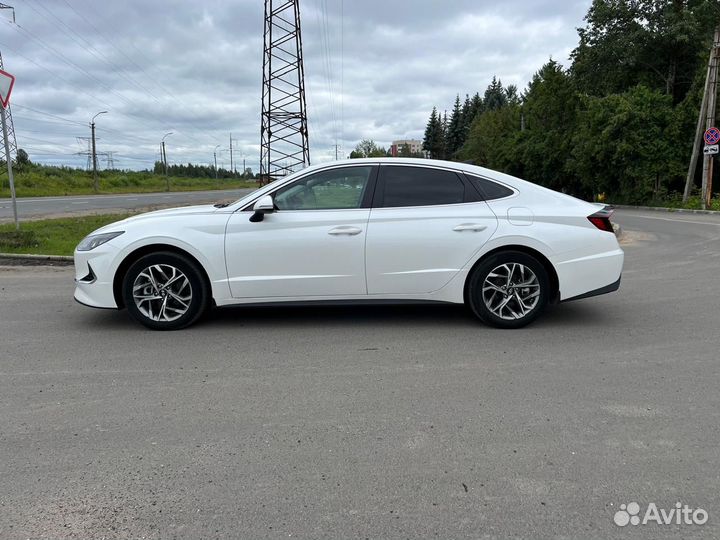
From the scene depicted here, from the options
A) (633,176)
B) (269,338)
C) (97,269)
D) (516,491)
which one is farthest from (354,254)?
(633,176)

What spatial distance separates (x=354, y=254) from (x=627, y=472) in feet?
9.66

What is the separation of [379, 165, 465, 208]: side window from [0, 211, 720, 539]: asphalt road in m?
1.24

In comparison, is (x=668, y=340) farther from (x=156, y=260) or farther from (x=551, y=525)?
(x=156, y=260)

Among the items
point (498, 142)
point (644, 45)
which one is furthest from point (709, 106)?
point (498, 142)

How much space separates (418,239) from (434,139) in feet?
321

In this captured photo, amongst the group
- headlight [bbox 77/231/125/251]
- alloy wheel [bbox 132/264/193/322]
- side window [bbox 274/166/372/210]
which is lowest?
alloy wheel [bbox 132/264/193/322]

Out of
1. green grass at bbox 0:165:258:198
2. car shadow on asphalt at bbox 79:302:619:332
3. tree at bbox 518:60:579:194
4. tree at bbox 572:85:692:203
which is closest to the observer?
car shadow on asphalt at bbox 79:302:619:332

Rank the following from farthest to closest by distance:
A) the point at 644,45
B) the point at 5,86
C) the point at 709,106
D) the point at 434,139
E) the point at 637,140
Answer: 1. the point at 434,139
2. the point at 644,45
3. the point at 637,140
4. the point at 709,106
5. the point at 5,86

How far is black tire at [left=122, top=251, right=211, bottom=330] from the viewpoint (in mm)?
5027

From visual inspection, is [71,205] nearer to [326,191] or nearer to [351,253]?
[326,191]

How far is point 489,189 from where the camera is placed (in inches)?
207

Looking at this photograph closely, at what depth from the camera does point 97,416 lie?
338 cm

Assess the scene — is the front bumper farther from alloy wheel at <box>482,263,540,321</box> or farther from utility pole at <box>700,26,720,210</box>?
utility pole at <box>700,26,720,210</box>

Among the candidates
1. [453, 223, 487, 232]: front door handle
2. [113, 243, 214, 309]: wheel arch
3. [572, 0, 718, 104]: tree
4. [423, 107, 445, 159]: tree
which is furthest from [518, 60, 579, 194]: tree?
[423, 107, 445, 159]: tree
